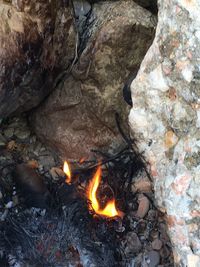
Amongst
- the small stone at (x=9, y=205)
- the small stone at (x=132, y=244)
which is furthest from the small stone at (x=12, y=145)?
the small stone at (x=132, y=244)

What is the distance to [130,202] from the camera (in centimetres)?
285

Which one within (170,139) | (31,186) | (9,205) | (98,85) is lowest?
(9,205)

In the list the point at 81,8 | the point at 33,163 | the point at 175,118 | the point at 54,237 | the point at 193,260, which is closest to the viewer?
the point at 193,260

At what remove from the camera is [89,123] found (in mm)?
3070

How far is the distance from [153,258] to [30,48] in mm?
1058

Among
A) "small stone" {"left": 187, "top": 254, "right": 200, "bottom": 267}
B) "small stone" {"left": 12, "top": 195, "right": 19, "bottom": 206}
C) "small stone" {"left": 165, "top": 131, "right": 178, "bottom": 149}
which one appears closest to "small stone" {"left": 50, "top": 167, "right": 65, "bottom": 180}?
"small stone" {"left": 12, "top": 195, "right": 19, "bottom": 206}

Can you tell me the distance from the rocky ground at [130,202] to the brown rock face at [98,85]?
0.08 meters

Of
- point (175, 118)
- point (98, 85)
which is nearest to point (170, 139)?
point (175, 118)

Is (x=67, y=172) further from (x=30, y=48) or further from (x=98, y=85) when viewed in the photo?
(x=30, y=48)

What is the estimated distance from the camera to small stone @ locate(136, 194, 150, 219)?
283cm

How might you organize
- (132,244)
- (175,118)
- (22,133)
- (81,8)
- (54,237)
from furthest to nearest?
1. (22,133)
2. (81,8)
3. (132,244)
4. (54,237)
5. (175,118)

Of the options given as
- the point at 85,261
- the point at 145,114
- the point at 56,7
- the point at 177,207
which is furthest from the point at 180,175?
the point at 56,7

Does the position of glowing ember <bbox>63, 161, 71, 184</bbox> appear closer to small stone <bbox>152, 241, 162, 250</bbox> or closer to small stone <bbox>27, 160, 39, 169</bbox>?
Answer: small stone <bbox>27, 160, 39, 169</bbox>

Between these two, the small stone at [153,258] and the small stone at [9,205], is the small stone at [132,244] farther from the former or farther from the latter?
the small stone at [9,205]
